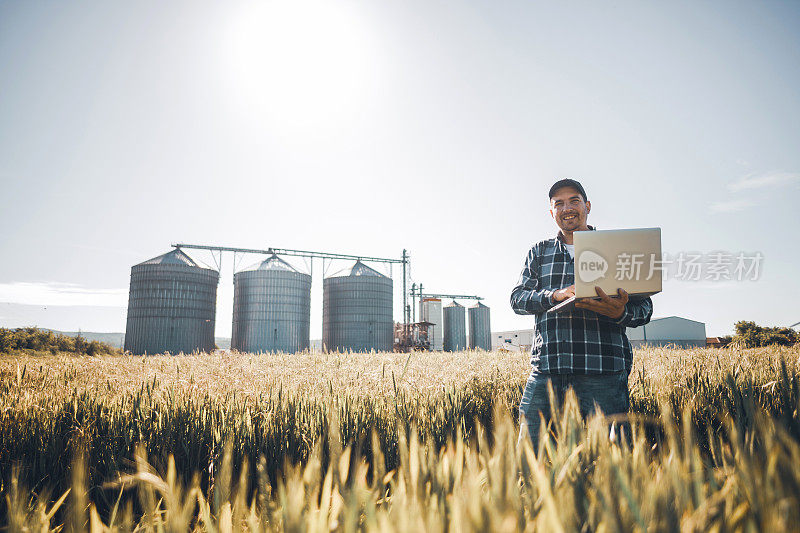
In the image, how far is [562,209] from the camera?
3.07m

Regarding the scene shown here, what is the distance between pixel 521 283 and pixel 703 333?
56.5 meters

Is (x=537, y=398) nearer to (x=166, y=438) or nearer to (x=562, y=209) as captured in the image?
(x=562, y=209)

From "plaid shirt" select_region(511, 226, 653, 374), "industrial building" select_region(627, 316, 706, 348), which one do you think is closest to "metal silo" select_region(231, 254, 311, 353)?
"plaid shirt" select_region(511, 226, 653, 374)

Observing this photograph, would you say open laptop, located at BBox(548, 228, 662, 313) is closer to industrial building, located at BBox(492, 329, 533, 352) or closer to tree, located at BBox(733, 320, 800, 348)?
tree, located at BBox(733, 320, 800, 348)

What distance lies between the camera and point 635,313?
2.71 metres

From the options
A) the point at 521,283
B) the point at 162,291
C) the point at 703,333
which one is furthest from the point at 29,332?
the point at 703,333

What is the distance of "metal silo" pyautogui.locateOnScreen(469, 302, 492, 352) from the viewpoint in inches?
1404

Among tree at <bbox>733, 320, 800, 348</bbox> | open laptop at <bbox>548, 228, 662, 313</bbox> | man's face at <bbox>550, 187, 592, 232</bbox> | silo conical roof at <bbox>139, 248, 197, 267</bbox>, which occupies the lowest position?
tree at <bbox>733, 320, 800, 348</bbox>

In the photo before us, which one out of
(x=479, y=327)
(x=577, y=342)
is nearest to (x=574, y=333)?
(x=577, y=342)

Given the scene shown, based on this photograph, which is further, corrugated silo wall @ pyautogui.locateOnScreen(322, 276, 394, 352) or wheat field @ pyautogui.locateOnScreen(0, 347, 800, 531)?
corrugated silo wall @ pyautogui.locateOnScreen(322, 276, 394, 352)

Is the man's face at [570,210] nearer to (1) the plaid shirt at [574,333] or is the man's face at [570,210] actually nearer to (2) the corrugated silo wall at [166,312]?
(1) the plaid shirt at [574,333]

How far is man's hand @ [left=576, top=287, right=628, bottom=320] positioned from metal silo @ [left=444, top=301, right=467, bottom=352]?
32950 millimetres

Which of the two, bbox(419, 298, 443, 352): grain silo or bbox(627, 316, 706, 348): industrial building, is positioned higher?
bbox(419, 298, 443, 352): grain silo

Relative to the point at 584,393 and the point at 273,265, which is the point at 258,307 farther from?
the point at 584,393
